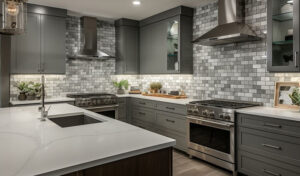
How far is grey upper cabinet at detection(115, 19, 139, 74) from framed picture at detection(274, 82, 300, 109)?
125 inches

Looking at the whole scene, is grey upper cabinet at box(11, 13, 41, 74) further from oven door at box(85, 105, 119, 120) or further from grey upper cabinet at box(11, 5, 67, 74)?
oven door at box(85, 105, 119, 120)

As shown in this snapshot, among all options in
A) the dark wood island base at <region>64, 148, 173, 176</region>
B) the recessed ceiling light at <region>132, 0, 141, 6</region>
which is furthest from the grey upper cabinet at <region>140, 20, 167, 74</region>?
the dark wood island base at <region>64, 148, 173, 176</region>

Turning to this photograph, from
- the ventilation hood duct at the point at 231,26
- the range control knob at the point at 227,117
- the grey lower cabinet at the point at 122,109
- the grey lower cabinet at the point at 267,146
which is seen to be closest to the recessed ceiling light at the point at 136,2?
the ventilation hood duct at the point at 231,26

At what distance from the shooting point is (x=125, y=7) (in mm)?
4332

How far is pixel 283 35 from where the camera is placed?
278 cm

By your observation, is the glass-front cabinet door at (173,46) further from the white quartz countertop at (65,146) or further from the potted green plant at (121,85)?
the white quartz countertop at (65,146)

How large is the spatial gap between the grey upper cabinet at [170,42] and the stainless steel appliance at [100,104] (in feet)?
3.64

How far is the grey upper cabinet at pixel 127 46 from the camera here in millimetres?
5223

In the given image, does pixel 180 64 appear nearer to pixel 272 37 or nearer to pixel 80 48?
pixel 272 37

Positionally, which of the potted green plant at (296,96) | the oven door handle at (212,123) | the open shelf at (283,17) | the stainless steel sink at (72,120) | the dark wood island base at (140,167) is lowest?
the oven door handle at (212,123)

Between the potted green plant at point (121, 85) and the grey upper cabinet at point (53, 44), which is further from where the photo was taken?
the potted green plant at point (121, 85)

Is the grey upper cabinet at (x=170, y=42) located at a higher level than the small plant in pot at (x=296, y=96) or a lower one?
higher

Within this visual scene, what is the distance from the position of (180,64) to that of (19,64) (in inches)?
115

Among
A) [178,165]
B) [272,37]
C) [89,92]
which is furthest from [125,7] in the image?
[178,165]
